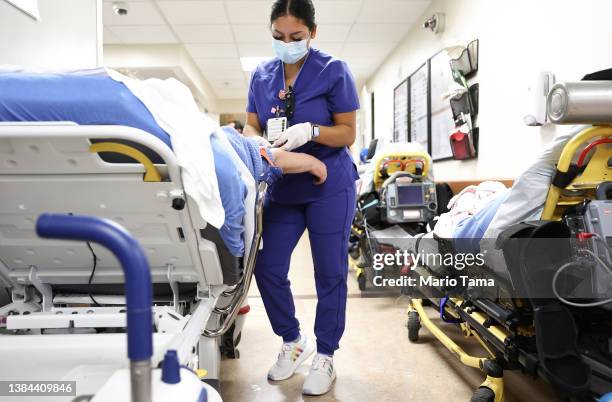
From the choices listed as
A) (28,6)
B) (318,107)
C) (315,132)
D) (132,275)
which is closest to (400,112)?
(318,107)

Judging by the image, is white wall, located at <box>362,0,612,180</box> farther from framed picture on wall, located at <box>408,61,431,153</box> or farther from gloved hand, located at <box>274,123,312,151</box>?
gloved hand, located at <box>274,123,312,151</box>

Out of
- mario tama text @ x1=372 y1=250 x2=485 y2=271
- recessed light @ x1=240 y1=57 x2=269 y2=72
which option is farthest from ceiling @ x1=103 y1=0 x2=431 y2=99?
mario tama text @ x1=372 y1=250 x2=485 y2=271

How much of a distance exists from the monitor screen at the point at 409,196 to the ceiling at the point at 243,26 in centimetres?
237

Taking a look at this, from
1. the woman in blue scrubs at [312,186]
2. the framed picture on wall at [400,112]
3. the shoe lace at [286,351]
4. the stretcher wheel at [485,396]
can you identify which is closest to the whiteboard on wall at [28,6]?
the woman in blue scrubs at [312,186]

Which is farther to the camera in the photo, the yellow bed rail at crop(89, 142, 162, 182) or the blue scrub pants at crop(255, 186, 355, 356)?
the blue scrub pants at crop(255, 186, 355, 356)

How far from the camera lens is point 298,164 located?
1.47 metres

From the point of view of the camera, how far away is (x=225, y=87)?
8812 mm

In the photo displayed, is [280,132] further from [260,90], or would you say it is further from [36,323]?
[36,323]

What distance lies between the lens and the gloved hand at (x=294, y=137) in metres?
1.52

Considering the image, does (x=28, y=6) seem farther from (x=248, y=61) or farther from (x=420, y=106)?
(x=248, y=61)

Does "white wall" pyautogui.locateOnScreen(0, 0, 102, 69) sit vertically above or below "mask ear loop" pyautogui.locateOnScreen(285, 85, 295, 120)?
above

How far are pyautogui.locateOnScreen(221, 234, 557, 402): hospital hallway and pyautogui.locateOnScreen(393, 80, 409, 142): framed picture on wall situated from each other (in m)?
3.31

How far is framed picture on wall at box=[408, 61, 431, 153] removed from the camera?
4.61 meters

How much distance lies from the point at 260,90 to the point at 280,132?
0.81 feet
